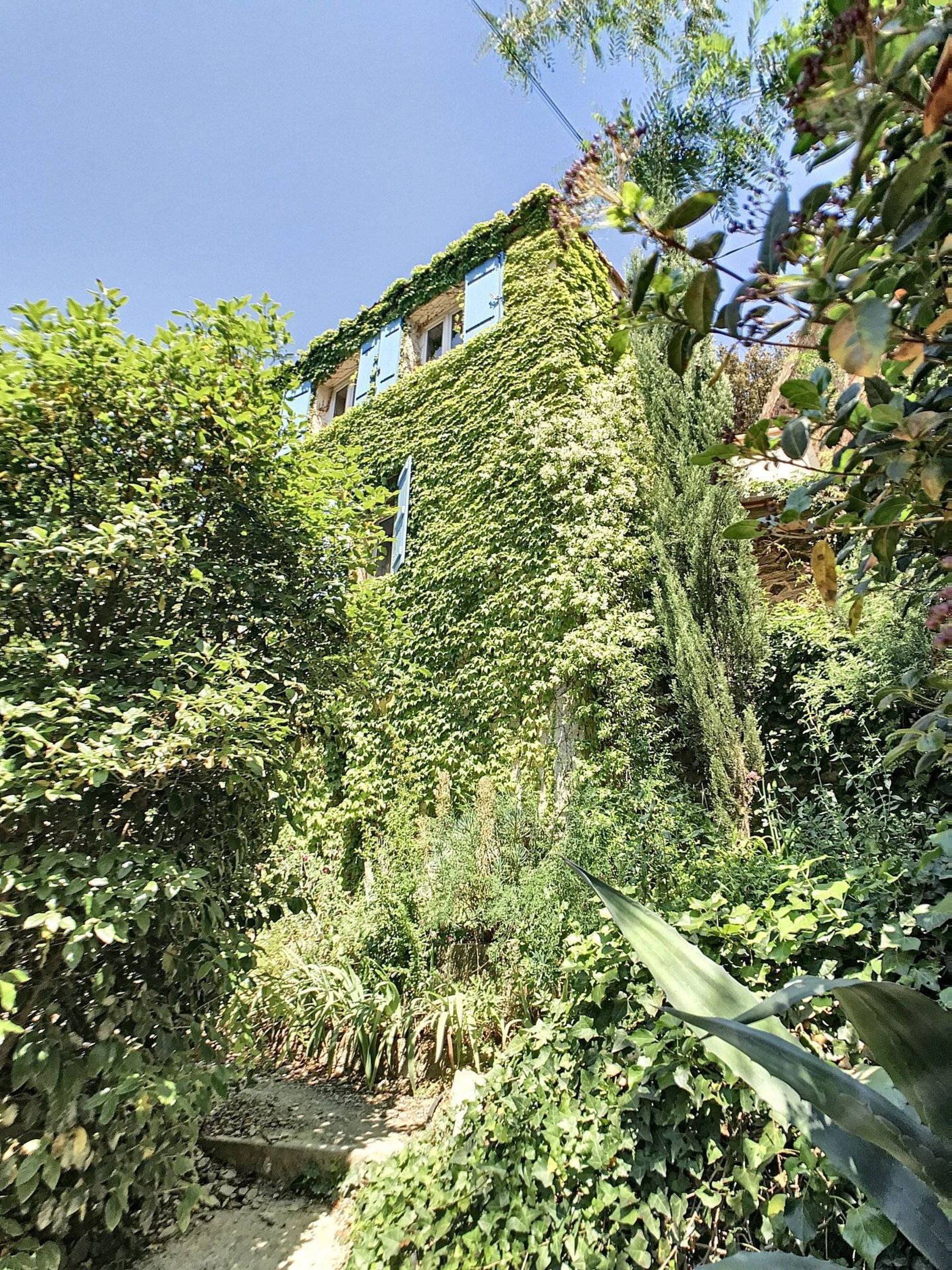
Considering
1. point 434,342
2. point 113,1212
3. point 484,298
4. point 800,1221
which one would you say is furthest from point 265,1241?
point 434,342

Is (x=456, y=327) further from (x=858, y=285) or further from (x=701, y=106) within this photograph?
(x=858, y=285)

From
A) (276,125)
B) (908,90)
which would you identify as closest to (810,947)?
(908,90)

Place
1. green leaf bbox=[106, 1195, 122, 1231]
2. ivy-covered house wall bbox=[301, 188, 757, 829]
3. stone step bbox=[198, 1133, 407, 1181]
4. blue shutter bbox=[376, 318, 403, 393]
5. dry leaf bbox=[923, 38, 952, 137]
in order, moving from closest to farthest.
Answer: dry leaf bbox=[923, 38, 952, 137]
green leaf bbox=[106, 1195, 122, 1231]
stone step bbox=[198, 1133, 407, 1181]
ivy-covered house wall bbox=[301, 188, 757, 829]
blue shutter bbox=[376, 318, 403, 393]

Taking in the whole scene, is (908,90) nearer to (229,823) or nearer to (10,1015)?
(229,823)

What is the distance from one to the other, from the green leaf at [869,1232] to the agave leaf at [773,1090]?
37 centimetres

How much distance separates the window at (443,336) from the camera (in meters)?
8.90

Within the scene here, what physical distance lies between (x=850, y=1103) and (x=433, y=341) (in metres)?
9.91

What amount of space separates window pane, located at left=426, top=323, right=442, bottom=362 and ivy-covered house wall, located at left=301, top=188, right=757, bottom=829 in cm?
64

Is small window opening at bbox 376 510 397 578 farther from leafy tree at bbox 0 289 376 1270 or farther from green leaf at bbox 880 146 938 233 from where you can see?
green leaf at bbox 880 146 938 233

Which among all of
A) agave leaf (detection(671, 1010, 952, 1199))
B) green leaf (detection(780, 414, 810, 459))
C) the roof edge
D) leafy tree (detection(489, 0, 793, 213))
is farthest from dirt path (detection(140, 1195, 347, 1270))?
the roof edge

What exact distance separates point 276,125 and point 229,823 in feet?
23.1

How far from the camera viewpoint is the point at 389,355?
30.2ft

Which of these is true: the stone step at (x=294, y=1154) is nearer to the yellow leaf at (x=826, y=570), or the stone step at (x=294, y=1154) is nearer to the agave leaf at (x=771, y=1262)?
the agave leaf at (x=771, y=1262)

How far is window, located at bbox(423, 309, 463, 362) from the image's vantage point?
350 inches
